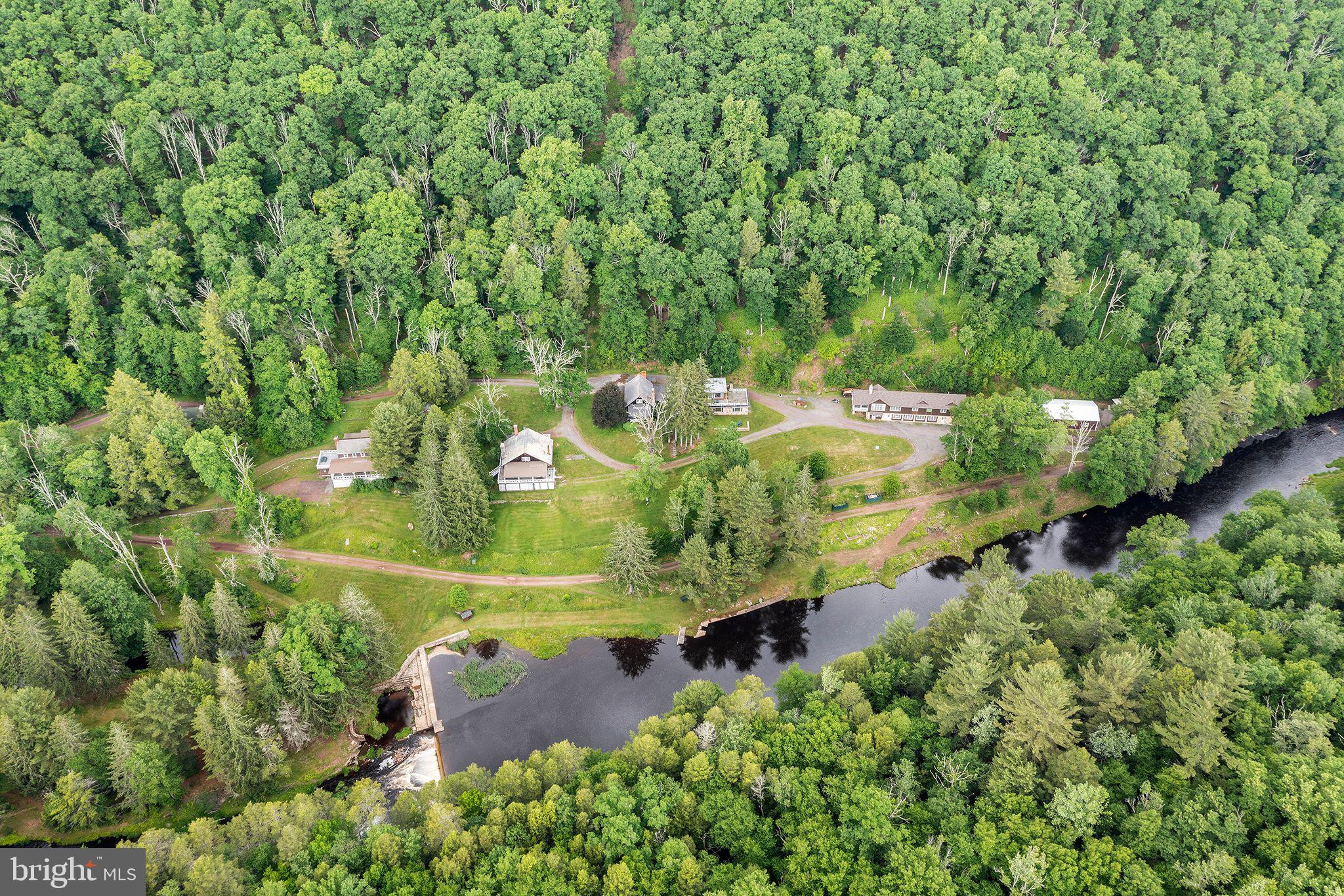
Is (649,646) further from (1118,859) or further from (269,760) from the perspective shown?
(1118,859)

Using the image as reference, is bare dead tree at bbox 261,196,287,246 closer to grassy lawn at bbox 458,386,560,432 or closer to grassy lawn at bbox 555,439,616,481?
grassy lawn at bbox 458,386,560,432

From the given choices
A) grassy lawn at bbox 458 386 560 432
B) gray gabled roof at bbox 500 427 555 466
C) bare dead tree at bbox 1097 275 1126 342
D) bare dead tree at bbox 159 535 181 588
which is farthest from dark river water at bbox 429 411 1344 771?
grassy lawn at bbox 458 386 560 432

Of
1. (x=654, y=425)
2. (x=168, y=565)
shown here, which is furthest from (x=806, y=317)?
(x=168, y=565)

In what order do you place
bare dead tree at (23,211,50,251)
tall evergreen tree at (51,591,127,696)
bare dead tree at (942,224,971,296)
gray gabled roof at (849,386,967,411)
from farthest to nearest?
bare dead tree at (942,224,971,296) < gray gabled roof at (849,386,967,411) < bare dead tree at (23,211,50,251) < tall evergreen tree at (51,591,127,696)

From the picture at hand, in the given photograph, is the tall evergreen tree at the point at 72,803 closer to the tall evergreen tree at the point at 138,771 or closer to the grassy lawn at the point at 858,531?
the tall evergreen tree at the point at 138,771

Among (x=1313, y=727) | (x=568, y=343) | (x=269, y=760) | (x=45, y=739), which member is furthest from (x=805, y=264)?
(x=45, y=739)

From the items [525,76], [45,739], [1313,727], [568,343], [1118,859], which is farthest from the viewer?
[525,76]
